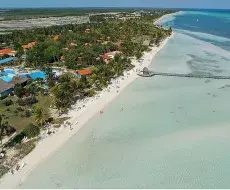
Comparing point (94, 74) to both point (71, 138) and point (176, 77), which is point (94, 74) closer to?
point (176, 77)

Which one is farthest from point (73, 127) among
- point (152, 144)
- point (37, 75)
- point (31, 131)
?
point (37, 75)

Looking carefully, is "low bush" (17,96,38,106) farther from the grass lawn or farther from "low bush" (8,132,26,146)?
"low bush" (8,132,26,146)

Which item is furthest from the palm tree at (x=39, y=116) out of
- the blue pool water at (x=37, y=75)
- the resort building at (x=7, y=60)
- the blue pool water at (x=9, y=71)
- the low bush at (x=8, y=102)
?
the resort building at (x=7, y=60)

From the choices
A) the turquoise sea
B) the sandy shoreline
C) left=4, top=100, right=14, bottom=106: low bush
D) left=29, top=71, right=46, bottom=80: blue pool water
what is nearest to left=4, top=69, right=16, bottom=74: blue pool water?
Result: left=29, top=71, right=46, bottom=80: blue pool water

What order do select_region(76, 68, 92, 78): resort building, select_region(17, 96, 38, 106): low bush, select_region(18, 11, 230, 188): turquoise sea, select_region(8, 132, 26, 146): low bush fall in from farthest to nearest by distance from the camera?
select_region(76, 68, 92, 78): resort building
select_region(17, 96, 38, 106): low bush
select_region(8, 132, 26, 146): low bush
select_region(18, 11, 230, 188): turquoise sea

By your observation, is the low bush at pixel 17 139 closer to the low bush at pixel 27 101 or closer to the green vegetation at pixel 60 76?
the green vegetation at pixel 60 76

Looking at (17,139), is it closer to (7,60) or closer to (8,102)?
(8,102)

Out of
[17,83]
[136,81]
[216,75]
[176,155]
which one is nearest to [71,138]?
[176,155]
